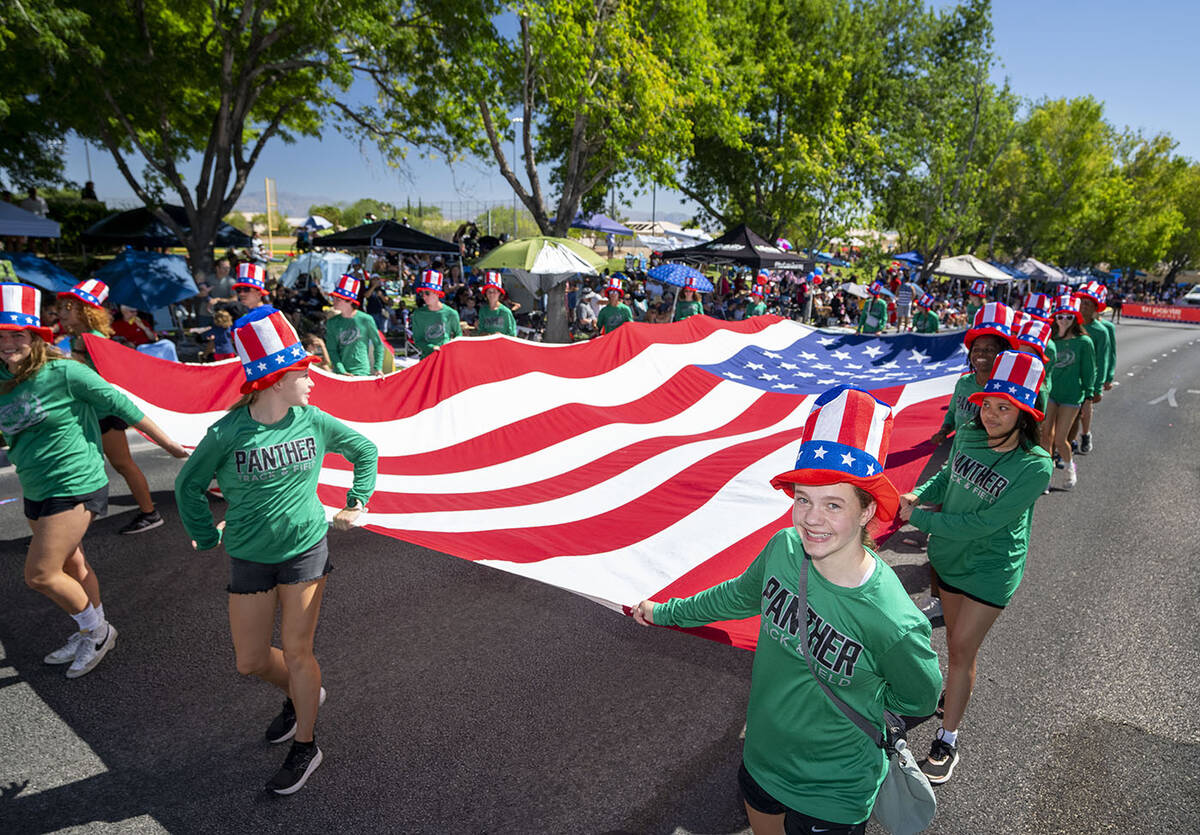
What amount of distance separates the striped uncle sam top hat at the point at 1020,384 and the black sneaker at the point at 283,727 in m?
3.67

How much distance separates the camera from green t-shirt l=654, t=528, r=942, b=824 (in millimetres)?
1987

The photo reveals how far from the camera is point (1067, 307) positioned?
7441 millimetres

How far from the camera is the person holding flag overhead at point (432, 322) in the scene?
7949 mm

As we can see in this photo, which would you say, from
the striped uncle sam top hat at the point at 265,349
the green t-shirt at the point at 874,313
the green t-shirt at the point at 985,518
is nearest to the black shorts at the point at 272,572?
the striped uncle sam top hat at the point at 265,349

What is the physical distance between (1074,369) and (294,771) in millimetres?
8114

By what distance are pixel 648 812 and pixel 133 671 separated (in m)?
3.22

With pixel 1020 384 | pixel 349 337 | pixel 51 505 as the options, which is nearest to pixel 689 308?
pixel 349 337

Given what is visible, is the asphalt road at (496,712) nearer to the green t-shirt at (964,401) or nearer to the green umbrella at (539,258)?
the green t-shirt at (964,401)

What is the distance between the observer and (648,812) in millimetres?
3254

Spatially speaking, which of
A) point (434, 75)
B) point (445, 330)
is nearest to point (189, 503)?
point (445, 330)

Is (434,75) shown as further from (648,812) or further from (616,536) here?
(648,812)

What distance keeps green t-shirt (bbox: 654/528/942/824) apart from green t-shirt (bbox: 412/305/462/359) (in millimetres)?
6238

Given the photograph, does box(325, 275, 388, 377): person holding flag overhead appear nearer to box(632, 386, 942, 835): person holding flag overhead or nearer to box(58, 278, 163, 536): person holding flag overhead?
box(58, 278, 163, 536): person holding flag overhead

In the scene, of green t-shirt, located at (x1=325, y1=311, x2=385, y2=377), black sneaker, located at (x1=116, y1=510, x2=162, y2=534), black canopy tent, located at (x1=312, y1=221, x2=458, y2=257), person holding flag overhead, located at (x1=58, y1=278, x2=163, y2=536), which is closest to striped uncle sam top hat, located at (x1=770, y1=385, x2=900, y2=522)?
person holding flag overhead, located at (x1=58, y1=278, x2=163, y2=536)
